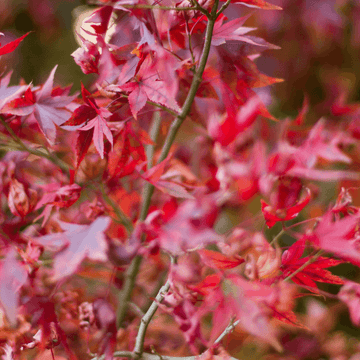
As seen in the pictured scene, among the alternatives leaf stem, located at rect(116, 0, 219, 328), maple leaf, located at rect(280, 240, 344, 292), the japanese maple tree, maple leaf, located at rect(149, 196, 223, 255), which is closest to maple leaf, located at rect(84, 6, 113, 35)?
the japanese maple tree

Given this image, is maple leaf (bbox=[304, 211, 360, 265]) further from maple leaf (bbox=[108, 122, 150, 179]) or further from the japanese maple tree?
maple leaf (bbox=[108, 122, 150, 179])

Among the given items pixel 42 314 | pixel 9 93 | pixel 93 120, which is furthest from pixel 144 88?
pixel 42 314

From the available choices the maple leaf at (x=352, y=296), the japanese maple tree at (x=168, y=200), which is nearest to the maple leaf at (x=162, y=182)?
the japanese maple tree at (x=168, y=200)

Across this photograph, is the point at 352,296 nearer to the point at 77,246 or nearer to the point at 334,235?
the point at 334,235

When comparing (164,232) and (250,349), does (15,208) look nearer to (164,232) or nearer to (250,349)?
(164,232)

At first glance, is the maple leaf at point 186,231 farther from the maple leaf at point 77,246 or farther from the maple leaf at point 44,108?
the maple leaf at point 44,108
